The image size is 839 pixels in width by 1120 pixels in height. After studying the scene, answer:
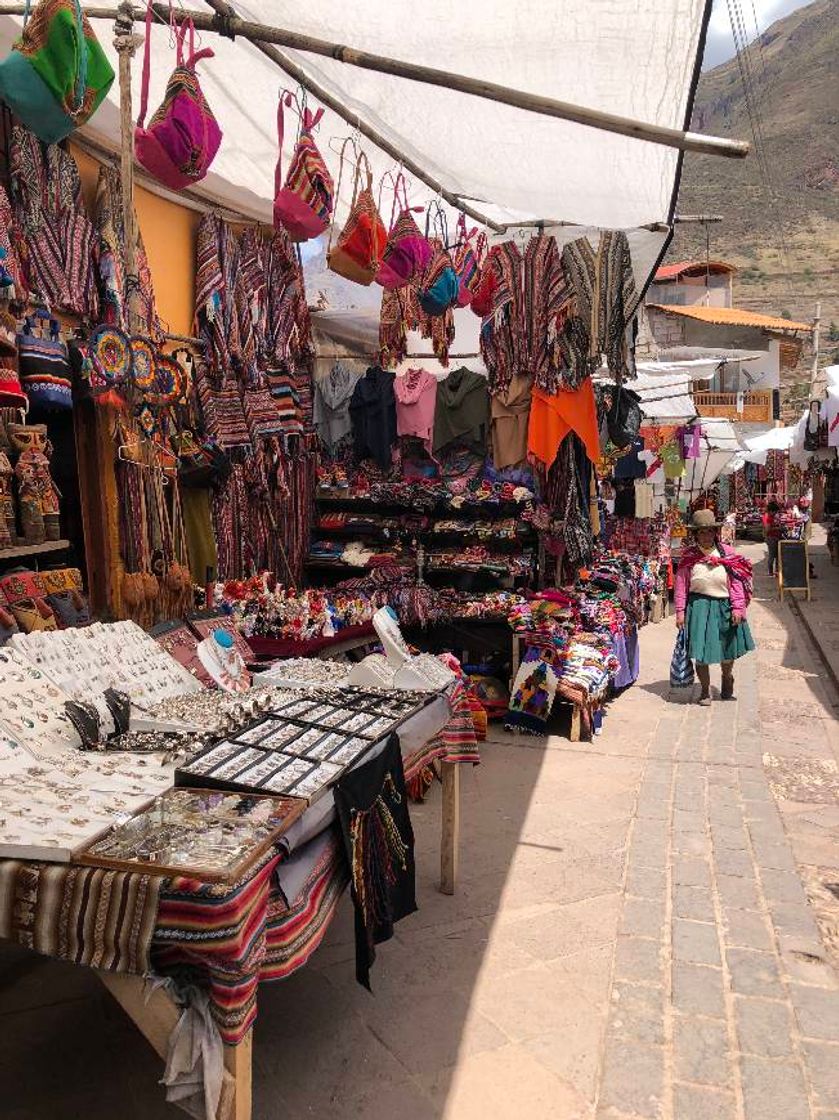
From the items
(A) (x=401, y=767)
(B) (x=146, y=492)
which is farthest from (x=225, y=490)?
(A) (x=401, y=767)

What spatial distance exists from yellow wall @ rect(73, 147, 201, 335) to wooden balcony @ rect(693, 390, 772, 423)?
30.5 metres

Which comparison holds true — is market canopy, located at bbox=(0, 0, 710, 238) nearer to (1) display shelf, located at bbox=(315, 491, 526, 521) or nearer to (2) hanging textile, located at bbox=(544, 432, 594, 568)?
(2) hanging textile, located at bbox=(544, 432, 594, 568)

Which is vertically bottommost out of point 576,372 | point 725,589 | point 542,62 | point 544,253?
point 725,589

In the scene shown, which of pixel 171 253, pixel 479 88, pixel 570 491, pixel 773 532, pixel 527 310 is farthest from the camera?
pixel 773 532

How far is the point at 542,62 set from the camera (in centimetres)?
383

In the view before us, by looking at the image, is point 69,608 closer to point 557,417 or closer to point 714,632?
point 557,417

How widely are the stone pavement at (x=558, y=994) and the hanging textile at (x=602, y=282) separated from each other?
10.2 feet

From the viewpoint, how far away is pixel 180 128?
3441 mm

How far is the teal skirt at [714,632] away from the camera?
7.45m

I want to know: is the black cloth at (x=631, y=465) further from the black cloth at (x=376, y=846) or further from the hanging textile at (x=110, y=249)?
the black cloth at (x=376, y=846)

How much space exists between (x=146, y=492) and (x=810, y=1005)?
4131mm

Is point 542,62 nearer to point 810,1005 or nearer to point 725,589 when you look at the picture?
point 810,1005

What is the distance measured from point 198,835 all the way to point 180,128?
2837 millimetres

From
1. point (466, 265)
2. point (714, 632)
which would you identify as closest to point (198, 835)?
point (466, 265)
